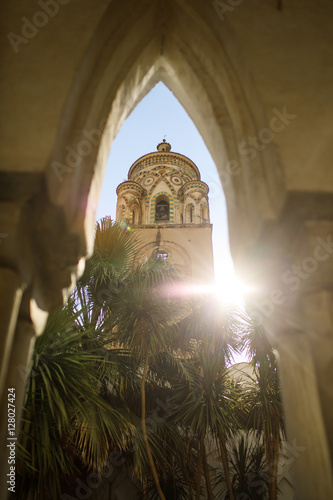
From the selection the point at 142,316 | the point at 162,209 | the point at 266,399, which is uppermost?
the point at 162,209

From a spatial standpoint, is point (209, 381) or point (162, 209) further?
point (162, 209)

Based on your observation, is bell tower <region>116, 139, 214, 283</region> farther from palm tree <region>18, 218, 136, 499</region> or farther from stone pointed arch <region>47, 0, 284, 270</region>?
stone pointed arch <region>47, 0, 284, 270</region>

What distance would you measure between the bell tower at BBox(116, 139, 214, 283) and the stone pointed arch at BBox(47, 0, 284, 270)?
40.2 ft

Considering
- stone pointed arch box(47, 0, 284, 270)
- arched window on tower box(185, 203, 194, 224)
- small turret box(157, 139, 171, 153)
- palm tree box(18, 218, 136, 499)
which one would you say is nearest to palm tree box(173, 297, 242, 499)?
palm tree box(18, 218, 136, 499)

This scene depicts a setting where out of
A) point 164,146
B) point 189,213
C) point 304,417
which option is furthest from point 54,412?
point 164,146

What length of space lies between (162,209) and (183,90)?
16.4 m

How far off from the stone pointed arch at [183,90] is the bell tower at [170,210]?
1224 centimetres

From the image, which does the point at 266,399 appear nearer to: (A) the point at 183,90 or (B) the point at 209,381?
(B) the point at 209,381

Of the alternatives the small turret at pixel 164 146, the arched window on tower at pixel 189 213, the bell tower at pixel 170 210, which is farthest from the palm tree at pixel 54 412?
the small turret at pixel 164 146

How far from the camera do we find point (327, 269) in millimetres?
1246

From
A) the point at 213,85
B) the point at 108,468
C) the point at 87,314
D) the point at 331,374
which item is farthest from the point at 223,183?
the point at 108,468

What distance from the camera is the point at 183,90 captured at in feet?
6.73

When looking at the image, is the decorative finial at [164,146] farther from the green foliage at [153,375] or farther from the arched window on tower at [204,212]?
the green foliage at [153,375]

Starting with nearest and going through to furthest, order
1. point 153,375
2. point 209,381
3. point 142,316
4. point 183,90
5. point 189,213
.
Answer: point 183,90, point 142,316, point 209,381, point 153,375, point 189,213
